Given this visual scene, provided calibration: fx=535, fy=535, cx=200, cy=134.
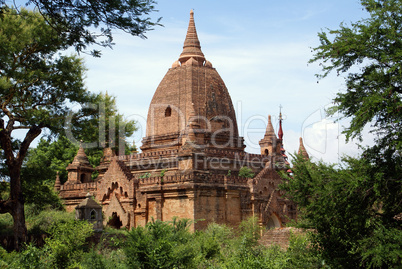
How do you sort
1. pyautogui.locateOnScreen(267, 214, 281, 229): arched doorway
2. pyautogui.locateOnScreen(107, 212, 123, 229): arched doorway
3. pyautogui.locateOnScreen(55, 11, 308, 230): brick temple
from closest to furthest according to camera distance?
pyautogui.locateOnScreen(55, 11, 308, 230): brick temple → pyautogui.locateOnScreen(107, 212, 123, 229): arched doorway → pyautogui.locateOnScreen(267, 214, 281, 229): arched doorway

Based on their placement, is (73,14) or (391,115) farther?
(391,115)

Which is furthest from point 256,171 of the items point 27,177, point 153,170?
point 27,177

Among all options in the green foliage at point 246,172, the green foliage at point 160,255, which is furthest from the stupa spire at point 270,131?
the green foliage at point 160,255

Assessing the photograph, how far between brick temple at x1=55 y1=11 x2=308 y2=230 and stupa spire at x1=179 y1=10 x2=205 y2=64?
0.21 ft

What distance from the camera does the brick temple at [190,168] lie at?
26.6 m

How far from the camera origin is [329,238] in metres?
15.6

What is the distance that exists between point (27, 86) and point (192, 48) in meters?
14.7

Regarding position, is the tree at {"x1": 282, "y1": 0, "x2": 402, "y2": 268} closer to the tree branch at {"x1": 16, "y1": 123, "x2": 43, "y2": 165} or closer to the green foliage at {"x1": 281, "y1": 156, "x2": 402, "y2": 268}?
the green foliage at {"x1": 281, "y1": 156, "x2": 402, "y2": 268}

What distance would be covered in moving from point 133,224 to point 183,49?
41.9 feet

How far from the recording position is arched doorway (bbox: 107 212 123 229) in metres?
28.7

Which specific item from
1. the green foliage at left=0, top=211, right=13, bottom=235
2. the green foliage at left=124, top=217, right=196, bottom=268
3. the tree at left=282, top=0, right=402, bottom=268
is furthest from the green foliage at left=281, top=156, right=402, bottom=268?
the green foliage at left=0, top=211, right=13, bottom=235

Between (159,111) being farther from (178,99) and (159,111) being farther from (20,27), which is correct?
(20,27)

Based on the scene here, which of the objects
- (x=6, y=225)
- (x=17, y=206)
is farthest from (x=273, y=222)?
(x=17, y=206)

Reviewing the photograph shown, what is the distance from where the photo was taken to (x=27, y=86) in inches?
877
